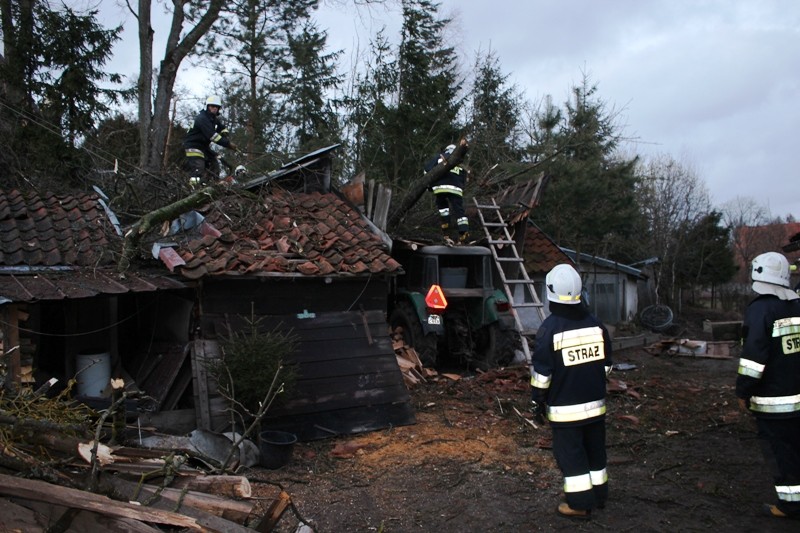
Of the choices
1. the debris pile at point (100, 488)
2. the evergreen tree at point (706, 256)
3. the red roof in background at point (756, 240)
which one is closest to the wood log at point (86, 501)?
the debris pile at point (100, 488)

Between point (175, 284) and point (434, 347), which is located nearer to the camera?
point (175, 284)

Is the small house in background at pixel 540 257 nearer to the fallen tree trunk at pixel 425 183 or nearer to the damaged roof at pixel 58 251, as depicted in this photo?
the fallen tree trunk at pixel 425 183

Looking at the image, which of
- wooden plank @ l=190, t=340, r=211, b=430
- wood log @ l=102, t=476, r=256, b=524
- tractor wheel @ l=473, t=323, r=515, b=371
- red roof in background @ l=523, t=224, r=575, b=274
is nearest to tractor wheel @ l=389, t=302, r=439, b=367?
tractor wheel @ l=473, t=323, r=515, b=371

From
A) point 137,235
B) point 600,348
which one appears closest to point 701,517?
point 600,348

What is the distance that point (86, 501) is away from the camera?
2572 millimetres

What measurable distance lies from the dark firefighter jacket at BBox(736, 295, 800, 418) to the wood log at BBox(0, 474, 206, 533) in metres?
3.92

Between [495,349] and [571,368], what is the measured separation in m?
5.49

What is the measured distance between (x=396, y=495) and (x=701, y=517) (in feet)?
8.12

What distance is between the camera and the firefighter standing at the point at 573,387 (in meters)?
4.31

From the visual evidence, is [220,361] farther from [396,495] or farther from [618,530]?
[618,530]

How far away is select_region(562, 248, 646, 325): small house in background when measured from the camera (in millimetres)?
16750

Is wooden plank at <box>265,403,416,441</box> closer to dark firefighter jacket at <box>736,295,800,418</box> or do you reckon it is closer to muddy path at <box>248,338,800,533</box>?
muddy path at <box>248,338,800,533</box>

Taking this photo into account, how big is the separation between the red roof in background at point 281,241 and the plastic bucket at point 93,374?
176 centimetres

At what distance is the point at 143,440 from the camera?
5551 mm
